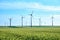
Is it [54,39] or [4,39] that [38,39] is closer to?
[54,39]

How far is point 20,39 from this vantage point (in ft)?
142

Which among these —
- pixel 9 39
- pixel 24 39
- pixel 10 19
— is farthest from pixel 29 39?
pixel 10 19

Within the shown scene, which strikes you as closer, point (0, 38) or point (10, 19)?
point (0, 38)

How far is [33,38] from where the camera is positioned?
1731 inches

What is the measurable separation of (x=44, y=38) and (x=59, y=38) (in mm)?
3206

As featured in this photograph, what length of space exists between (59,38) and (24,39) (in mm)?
7510

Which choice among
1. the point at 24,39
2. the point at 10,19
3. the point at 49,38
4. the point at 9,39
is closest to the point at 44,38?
the point at 49,38

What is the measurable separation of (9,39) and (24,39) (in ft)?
10.7

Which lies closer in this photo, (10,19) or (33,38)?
(33,38)

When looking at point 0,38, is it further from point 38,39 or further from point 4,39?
point 38,39

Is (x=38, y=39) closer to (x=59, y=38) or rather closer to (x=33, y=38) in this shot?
(x=33, y=38)

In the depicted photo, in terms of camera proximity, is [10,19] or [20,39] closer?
[20,39]

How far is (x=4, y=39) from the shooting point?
42656 millimetres

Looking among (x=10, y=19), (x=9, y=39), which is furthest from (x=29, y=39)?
(x=10, y=19)
